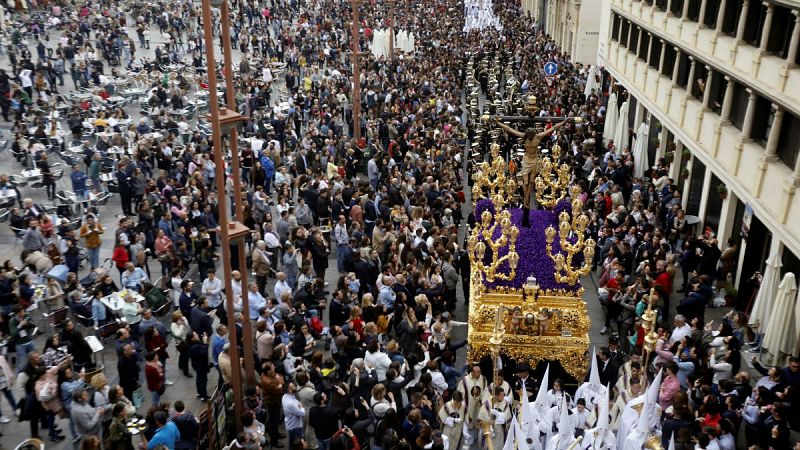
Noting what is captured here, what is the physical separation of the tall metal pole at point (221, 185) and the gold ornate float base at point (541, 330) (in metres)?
4.24

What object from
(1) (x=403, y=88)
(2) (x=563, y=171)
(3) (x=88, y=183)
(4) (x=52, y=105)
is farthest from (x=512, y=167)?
(4) (x=52, y=105)

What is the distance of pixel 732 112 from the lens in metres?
19.5

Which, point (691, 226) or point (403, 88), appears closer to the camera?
point (691, 226)

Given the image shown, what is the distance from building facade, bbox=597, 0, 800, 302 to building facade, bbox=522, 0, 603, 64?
13177 mm

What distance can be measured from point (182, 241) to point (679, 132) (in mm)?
14800

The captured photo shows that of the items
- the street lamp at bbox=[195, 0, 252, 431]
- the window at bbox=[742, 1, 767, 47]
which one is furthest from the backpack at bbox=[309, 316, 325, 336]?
the window at bbox=[742, 1, 767, 47]

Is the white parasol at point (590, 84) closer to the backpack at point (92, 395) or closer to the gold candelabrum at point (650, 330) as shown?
the gold candelabrum at point (650, 330)

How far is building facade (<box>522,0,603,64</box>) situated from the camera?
40844 mm

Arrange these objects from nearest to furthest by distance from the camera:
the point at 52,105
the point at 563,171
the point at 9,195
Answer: the point at 563,171 → the point at 9,195 → the point at 52,105

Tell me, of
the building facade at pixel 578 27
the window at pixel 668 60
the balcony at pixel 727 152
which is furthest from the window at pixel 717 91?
the building facade at pixel 578 27

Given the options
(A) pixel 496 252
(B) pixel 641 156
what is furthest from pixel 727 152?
(A) pixel 496 252

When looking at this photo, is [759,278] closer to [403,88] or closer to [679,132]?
[679,132]

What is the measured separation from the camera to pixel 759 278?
50.9ft

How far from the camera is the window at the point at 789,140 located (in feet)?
51.5
